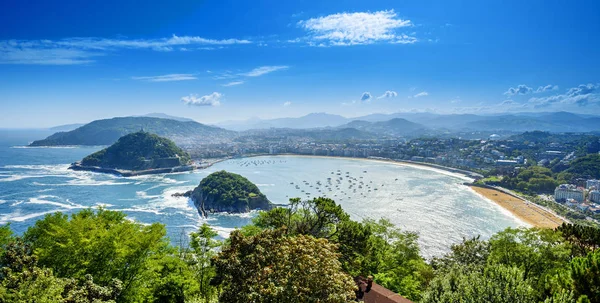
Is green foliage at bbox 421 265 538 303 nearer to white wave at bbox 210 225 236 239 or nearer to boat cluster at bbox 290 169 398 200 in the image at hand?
white wave at bbox 210 225 236 239

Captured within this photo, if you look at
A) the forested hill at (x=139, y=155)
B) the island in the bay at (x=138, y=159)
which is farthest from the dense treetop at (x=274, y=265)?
the forested hill at (x=139, y=155)

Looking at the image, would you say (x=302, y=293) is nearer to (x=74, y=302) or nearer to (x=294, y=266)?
(x=294, y=266)

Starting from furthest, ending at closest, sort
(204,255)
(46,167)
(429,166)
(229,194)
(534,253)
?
(429,166), (46,167), (229,194), (534,253), (204,255)

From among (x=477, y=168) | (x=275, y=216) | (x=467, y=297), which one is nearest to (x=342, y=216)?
(x=275, y=216)

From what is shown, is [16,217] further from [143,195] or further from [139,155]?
[139,155]

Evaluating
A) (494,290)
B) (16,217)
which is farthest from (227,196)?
(494,290)

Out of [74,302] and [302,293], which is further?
[74,302]
